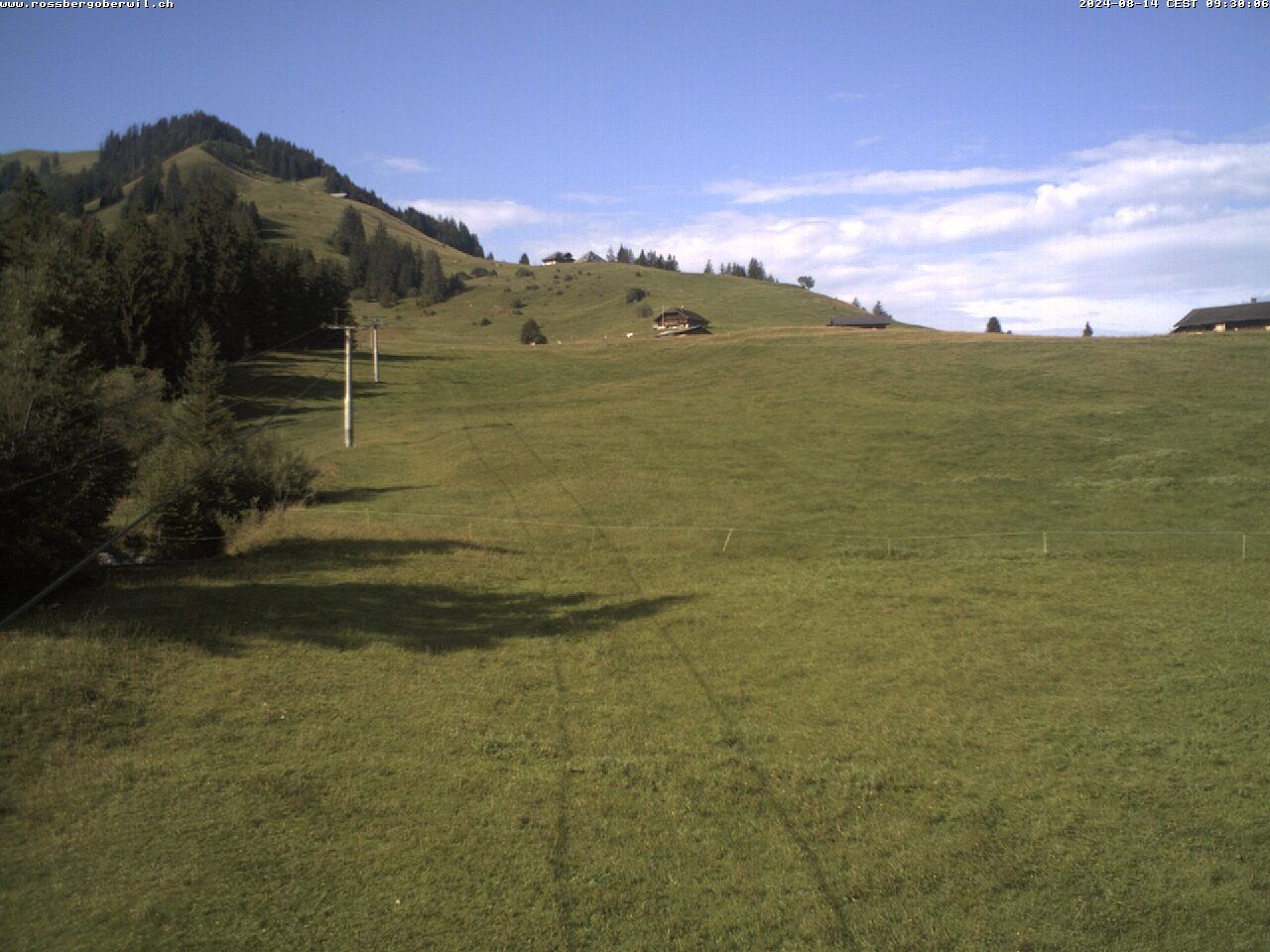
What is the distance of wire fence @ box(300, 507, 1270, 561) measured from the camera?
98.1 ft

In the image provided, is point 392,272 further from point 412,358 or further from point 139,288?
point 139,288

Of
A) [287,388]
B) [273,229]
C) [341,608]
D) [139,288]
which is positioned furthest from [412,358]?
[273,229]

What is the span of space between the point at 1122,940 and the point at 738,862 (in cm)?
424

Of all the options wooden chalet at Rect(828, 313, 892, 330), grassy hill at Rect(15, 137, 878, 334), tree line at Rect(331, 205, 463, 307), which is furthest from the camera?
tree line at Rect(331, 205, 463, 307)

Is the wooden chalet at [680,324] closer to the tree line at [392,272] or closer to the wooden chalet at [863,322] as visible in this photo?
the wooden chalet at [863,322]

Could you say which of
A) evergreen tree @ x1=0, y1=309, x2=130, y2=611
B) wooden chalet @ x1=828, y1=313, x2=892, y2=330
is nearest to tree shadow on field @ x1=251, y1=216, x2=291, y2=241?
wooden chalet @ x1=828, y1=313, x2=892, y2=330

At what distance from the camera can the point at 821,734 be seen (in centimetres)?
1510

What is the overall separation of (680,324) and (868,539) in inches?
3591

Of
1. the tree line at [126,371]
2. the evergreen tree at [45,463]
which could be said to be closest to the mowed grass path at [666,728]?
the evergreen tree at [45,463]

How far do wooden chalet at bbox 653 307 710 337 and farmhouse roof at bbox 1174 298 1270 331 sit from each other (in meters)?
57.8

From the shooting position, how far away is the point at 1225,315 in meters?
83.3

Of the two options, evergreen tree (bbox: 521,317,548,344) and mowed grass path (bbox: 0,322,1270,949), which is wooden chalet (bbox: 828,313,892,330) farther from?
mowed grass path (bbox: 0,322,1270,949)

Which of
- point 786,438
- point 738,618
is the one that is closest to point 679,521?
point 738,618

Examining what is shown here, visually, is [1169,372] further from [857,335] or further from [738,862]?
Result: [738,862]
